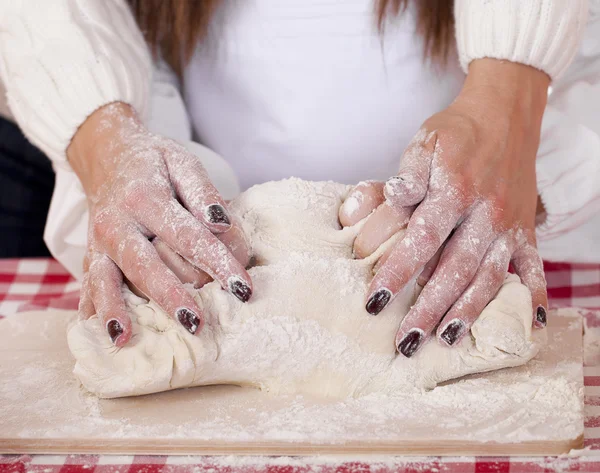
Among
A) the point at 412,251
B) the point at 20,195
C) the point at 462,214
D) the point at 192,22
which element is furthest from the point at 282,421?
the point at 20,195

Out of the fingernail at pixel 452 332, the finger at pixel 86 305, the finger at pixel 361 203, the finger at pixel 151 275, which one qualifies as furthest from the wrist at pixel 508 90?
the finger at pixel 86 305

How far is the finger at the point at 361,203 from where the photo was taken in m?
1.32

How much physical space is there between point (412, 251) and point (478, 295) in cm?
13

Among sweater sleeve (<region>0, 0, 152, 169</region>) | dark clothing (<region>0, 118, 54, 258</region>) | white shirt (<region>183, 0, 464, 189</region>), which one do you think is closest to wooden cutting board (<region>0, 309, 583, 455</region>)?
sweater sleeve (<region>0, 0, 152, 169</region>)

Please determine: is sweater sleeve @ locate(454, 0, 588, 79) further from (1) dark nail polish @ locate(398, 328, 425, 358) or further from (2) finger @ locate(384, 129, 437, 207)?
(1) dark nail polish @ locate(398, 328, 425, 358)

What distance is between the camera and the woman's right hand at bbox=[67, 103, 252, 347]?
117cm

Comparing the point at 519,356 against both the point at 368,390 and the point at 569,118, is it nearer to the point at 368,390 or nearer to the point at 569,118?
the point at 368,390

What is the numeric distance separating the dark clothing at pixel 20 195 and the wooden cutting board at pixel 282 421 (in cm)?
106

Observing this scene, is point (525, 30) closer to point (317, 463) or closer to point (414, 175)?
point (414, 175)

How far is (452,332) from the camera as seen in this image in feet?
3.90

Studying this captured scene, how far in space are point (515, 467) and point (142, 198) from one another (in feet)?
2.23

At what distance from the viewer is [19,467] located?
1.08 m

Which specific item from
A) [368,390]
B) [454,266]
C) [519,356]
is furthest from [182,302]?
[519,356]

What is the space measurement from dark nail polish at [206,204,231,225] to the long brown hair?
65cm
